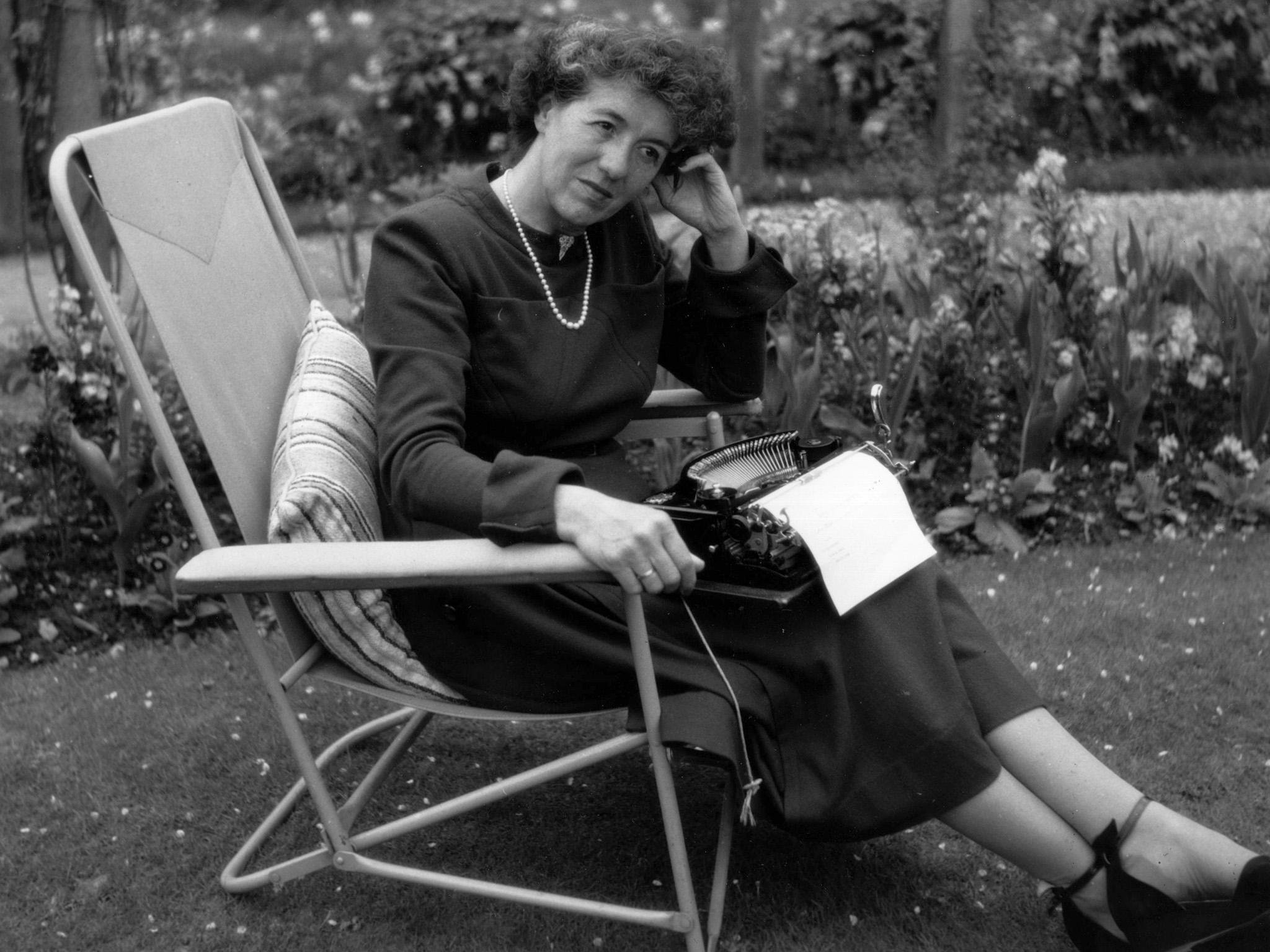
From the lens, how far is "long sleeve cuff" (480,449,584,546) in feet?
6.17

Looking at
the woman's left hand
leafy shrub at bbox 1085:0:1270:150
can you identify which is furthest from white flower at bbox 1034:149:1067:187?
leafy shrub at bbox 1085:0:1270:150

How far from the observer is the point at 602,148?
2.25 m

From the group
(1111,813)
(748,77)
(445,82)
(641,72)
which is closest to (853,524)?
(1111,813)

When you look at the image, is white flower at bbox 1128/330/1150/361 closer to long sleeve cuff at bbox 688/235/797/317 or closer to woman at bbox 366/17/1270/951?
long sleeve cuff at bbox 688/235/797/317

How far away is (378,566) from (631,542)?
0.33 m

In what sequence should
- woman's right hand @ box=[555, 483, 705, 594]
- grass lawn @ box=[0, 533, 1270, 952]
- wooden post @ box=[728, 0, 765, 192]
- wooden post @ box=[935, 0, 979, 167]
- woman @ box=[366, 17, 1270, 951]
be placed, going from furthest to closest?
wooden post @ box=[728, 0, 765, 192] → wooden post @ box=[935, 0, 979, 167] → grass lawn @ box=[0, 533, 1270, 952] → woman @ box=[366, 17, 1270, 951] → woman's right hand @ box=[555, 483, 705, 594]

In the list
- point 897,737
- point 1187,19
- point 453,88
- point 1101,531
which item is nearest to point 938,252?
point 1101,531

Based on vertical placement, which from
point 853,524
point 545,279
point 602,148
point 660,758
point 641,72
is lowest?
point 660,758

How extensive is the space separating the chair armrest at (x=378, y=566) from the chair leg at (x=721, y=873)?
48 centimetres

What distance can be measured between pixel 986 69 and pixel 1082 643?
291 centimetres

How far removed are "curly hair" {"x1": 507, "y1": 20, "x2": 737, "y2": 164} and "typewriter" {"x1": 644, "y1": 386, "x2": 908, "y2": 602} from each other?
50 centimetres

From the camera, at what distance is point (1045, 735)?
83.8 inches

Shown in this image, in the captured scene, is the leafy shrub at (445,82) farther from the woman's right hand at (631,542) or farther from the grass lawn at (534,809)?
the woman's right hand at (631,542)

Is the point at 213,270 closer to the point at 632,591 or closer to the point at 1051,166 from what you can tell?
the point at 632,591
